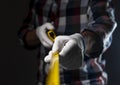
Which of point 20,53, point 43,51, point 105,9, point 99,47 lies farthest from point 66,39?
point 20,53

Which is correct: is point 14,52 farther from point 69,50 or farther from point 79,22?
point 69,50

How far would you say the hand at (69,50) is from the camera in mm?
780

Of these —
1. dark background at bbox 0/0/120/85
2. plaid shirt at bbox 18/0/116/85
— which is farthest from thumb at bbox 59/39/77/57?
dark background at bbox 0/0/120/85

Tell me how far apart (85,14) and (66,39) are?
0.37 meters

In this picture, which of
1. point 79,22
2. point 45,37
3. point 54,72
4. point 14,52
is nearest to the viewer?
point 54,72

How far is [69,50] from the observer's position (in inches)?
30.7

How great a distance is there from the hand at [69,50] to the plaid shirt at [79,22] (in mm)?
139

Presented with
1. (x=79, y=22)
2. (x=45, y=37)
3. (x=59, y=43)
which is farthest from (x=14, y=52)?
(x=59, y=43)

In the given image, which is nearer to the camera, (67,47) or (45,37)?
(67,47)

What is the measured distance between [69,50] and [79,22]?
38 centimetres

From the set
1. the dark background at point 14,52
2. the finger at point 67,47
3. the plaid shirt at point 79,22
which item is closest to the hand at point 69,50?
the finger at point 67,47

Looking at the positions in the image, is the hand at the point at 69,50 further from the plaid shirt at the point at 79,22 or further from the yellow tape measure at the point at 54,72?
the plaid shirt at the point at 79,22

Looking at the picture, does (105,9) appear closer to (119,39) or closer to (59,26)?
(59,26)

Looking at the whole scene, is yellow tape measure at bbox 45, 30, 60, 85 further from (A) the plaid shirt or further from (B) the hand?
(A) the plaid shirt
